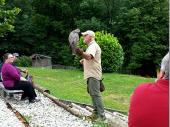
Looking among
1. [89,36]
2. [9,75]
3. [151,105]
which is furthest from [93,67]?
[151,105]

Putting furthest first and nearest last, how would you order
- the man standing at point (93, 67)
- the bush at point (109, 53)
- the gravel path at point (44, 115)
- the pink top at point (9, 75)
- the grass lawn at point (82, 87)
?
the bush at point (109, 53)
the grass lawn at point (82, 87)
the pink top at point (9, 75)
the gravel path at point (44, 115)
the man standing at point (93, 67)

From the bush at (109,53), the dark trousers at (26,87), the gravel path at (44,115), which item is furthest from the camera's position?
the bush at (109,53)

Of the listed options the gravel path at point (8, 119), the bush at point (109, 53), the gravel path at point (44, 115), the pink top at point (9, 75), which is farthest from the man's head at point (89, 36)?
the bush at point (109, 53)

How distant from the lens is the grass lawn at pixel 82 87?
1595 centimetres

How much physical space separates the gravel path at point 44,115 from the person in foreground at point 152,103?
6084 millimetres

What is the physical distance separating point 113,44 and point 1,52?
82.8ft

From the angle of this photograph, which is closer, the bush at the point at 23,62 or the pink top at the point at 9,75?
the pink top at the point at 9,75

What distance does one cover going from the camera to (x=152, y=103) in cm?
387

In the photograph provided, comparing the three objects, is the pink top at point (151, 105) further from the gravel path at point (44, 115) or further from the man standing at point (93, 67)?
the gravel path at point (44, 115)

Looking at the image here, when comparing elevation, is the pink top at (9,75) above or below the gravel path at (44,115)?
above

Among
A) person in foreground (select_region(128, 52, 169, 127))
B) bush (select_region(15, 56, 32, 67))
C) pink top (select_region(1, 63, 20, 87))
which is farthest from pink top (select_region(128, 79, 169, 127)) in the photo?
bush (select_region(15, 56, 32, 67))

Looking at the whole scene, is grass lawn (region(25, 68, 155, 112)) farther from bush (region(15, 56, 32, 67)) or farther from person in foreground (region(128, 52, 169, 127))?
bush (region(15, 56, 32, 67))

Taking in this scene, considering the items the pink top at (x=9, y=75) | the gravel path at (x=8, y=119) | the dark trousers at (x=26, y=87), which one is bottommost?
the gravel path at (x=8, y=119)

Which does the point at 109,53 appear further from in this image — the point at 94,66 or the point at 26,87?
the point at 94,66
